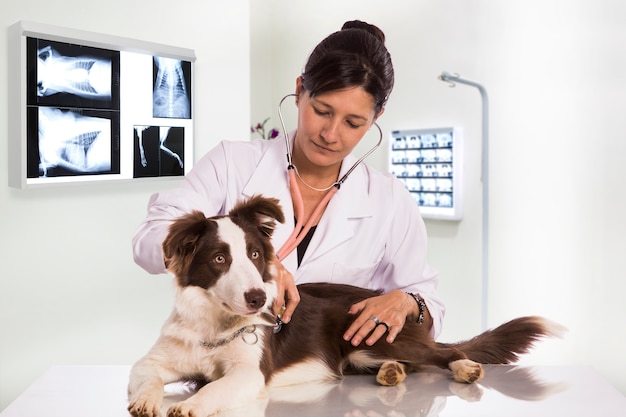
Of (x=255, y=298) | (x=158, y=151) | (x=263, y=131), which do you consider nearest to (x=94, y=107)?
(x=158, y=151)

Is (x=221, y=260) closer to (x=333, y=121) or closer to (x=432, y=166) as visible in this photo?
(x=333, y=121)

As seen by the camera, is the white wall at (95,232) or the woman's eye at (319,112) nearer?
the woman's eye at (319,112)

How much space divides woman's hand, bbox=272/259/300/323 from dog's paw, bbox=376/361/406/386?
182mm

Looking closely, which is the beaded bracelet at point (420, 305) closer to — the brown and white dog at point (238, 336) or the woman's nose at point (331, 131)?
the brown and white dog at point (238, 336)

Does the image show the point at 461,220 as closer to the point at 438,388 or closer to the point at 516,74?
the point at 516,74

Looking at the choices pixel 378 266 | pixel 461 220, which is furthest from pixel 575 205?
pixel 378 266

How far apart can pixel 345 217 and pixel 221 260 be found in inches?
16.5

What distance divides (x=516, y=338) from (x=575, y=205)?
1.82 metres

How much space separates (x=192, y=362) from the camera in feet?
3.32

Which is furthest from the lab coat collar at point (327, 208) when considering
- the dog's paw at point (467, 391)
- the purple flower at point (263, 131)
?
the purple flower at point (263, 131)

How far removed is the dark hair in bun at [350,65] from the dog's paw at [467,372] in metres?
0.50

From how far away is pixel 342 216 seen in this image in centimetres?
133

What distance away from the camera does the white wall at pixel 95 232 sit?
7.86ft

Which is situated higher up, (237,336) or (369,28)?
(369,28)
